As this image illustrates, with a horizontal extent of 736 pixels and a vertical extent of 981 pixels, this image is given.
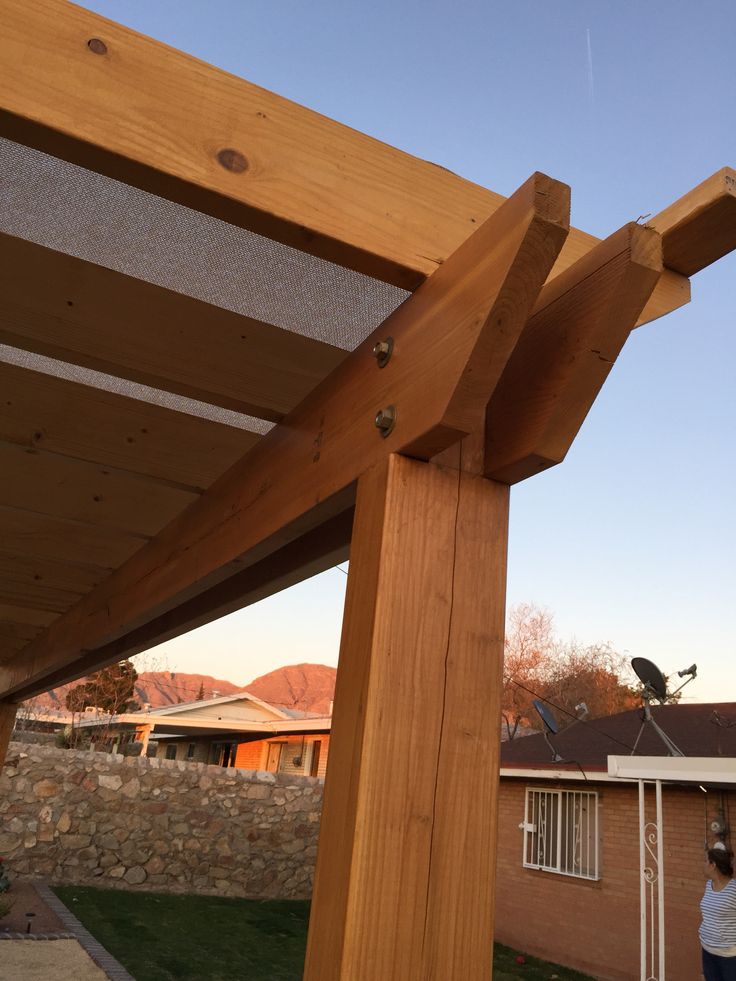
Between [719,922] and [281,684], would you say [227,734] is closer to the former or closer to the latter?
[719,922]

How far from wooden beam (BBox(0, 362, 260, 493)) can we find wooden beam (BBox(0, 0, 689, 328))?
78 centimetres

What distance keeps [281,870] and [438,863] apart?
12.0m

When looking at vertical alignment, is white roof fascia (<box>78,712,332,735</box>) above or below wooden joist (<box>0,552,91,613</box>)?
above

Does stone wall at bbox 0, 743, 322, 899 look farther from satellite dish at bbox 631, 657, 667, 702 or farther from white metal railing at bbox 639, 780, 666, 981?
satellite dish at bbox 631, 657, 667, 702

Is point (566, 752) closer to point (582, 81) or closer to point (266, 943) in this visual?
point (266, 943)

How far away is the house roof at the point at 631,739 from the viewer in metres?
9.78

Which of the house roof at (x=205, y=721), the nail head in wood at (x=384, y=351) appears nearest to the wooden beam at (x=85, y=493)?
the nail head in wood at (x=384, y=351)

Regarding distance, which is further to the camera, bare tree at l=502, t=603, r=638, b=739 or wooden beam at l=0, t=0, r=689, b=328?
bare tree at l=502, t=603, r=638, b=739

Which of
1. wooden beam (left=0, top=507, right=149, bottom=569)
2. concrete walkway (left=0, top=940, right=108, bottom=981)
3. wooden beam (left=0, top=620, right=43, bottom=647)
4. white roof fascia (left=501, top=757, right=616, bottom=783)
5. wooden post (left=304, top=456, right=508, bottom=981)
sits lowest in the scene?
concrete walkway (left=0, top=940, right=108, bottom=981)

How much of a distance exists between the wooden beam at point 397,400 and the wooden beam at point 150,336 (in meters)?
0.07

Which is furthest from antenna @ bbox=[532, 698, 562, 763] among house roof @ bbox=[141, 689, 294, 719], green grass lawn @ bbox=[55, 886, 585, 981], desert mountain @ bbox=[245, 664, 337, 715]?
desert mountain @ bbox=[245, 664, 337, 715]

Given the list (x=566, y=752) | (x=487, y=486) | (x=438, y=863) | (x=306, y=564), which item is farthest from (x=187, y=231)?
(x=566, y=752)

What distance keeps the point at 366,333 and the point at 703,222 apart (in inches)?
22.1

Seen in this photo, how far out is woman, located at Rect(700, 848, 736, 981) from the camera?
21.6 feet
